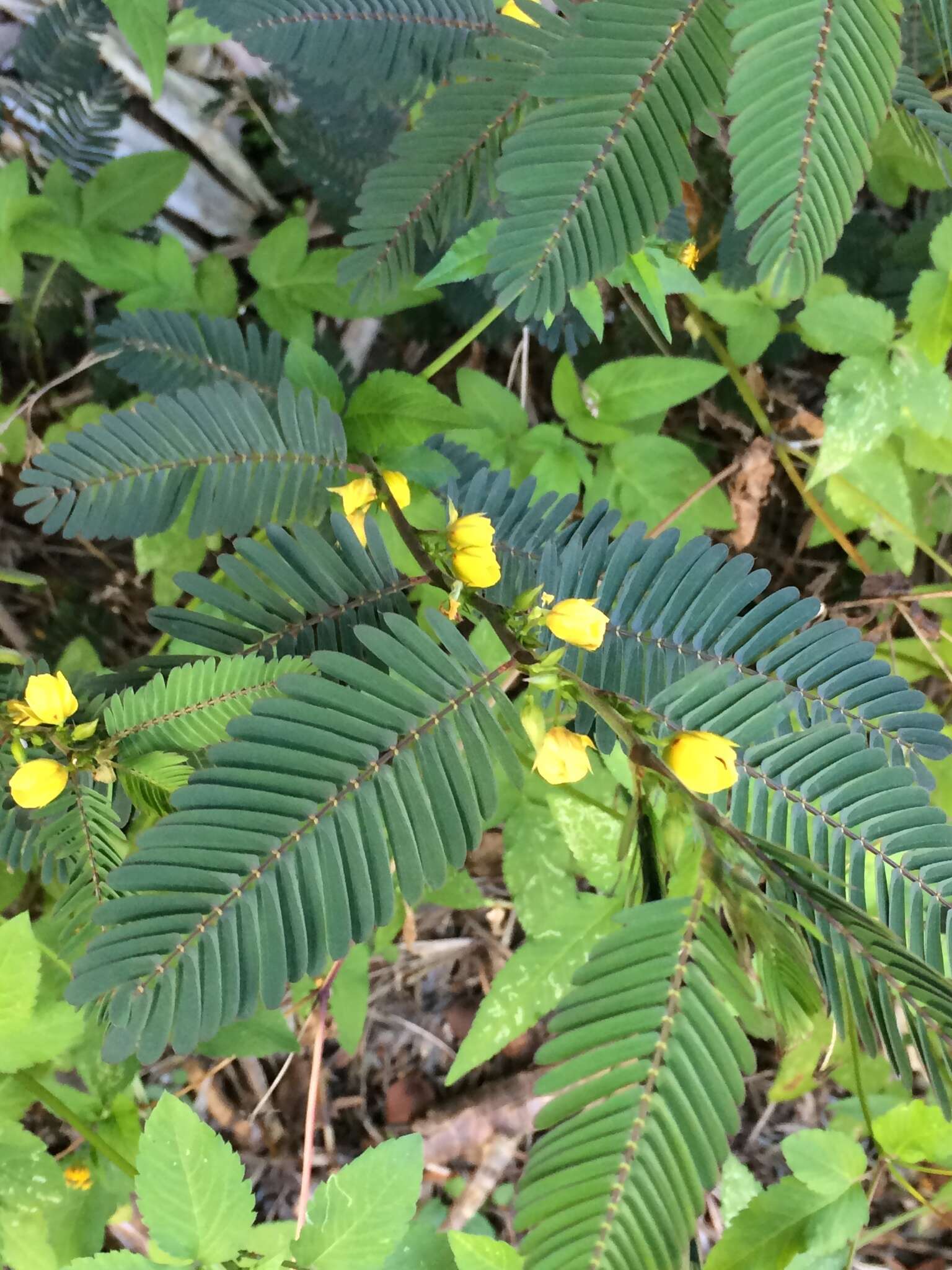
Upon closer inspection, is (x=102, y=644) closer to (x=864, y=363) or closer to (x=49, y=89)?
(x=49, y=89)

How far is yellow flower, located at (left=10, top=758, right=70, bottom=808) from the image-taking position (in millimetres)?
612

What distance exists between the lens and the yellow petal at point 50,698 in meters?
0.65

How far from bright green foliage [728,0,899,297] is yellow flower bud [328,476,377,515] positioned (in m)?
0.39

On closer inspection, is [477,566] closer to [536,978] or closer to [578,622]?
[578,622]

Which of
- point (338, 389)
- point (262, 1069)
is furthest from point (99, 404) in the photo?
point (262, 1069)

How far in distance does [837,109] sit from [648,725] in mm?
499

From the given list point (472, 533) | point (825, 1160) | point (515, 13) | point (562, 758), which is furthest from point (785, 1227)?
point (515, 13)

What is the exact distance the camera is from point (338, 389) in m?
0.98

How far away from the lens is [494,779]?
0.52 meters

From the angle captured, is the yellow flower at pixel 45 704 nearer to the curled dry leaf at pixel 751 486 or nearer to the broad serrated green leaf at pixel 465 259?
the broad serrated green leaf at pixel 465 259

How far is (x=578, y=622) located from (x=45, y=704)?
433 mm

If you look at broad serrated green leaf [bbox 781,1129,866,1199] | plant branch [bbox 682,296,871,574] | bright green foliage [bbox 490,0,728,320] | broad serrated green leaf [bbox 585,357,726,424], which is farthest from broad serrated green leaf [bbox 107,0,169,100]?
broad serrated green leaf [bbox 781,1129,866,1199]

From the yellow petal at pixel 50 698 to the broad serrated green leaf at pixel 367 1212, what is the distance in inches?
19.8

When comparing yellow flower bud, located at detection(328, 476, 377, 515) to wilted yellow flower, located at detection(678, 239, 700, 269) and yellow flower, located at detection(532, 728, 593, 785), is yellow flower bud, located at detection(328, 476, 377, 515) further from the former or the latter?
Answer: wilted yellow flower, located at detection(678, 239, 700, 269)
